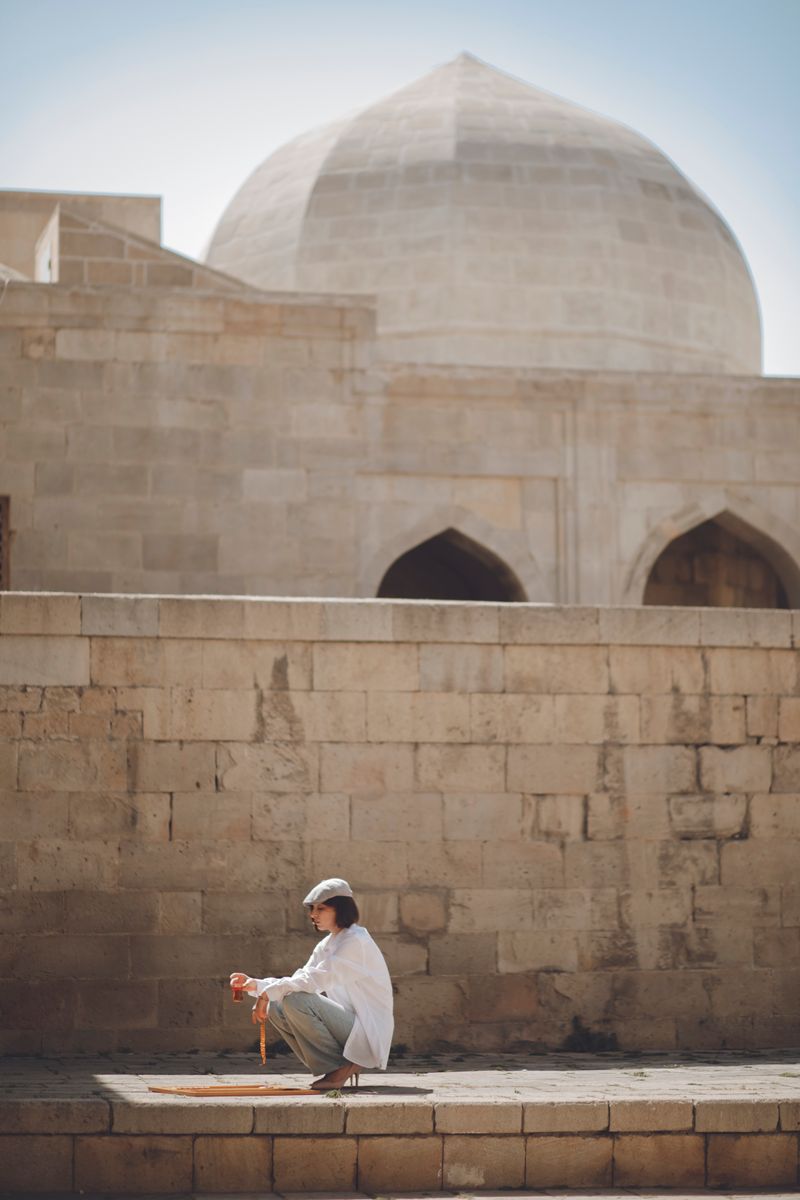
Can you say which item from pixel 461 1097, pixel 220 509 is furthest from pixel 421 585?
pixel 461 1097

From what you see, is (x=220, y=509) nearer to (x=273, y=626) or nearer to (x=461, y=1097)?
(x=273, y=626)

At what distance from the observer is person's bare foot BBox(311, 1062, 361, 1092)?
25.1ft

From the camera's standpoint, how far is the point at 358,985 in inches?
312

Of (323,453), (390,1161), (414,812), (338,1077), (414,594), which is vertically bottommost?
(390,1161)

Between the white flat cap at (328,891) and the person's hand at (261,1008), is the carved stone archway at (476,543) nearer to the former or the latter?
the white flat cap at (328,891)

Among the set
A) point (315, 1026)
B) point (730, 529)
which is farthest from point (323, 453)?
point (315, 1026)

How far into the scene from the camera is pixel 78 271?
15867 mm

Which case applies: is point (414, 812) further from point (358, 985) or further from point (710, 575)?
point (710, 575)

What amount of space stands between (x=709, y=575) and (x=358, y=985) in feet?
39.6

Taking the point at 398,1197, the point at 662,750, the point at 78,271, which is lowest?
the point at 398,1197

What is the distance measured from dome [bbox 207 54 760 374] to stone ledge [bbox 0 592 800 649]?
34.3 ft

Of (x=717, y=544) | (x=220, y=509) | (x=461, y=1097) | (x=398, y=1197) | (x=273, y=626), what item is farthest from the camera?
(x=717, y=544)

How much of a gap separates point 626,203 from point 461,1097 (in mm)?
15512

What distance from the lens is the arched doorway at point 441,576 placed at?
1775 centimetres
